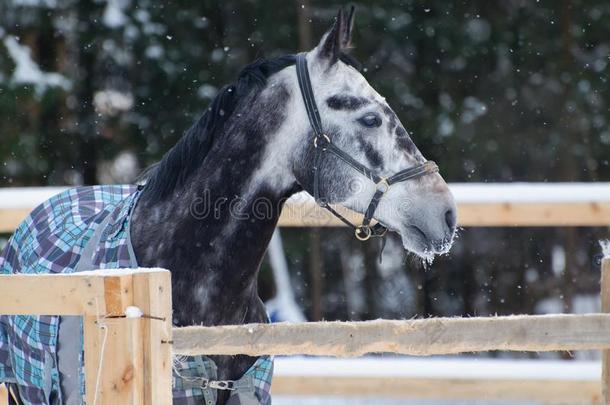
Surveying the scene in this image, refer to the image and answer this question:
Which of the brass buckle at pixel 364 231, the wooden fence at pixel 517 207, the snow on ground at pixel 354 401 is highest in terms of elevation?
the wooden fence at pixel 517 207

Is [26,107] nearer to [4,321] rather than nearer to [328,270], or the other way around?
[328,270]

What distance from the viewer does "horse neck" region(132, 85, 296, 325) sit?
2.61 metres

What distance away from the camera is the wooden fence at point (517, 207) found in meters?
3.99

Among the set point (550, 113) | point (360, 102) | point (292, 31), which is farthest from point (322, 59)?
point (550, 113)

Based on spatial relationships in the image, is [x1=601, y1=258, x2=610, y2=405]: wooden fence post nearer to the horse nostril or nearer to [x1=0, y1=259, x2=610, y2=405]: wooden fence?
[x1=0, y1=259, x2=610, y2=405]: wooden fence

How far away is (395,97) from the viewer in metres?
7.92

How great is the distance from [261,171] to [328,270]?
18.9 feet

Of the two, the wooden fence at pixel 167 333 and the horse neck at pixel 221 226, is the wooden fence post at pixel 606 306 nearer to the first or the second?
the wooden fence at pixel 167 333

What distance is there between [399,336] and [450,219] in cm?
65

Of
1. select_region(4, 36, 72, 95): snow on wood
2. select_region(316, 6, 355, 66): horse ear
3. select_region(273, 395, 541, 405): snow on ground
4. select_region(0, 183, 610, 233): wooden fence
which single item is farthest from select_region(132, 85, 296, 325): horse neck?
select_region(4, 36, 72, 95): snow on wood

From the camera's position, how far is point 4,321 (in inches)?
119

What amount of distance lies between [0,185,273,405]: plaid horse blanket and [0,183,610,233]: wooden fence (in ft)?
2.90

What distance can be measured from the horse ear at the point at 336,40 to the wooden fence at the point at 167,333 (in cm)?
92

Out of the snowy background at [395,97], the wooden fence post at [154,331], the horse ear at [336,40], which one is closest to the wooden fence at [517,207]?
the horse ear at [336,40]
